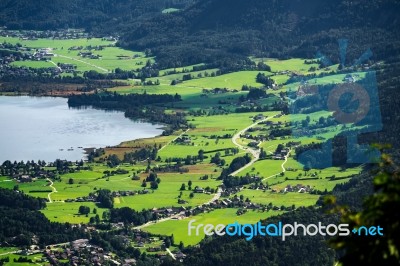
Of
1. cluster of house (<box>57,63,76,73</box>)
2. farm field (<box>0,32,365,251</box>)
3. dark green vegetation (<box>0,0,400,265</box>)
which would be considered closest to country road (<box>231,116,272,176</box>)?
farm field (<box>0,32,365,251</box>)

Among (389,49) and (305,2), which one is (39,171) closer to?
(389,49)

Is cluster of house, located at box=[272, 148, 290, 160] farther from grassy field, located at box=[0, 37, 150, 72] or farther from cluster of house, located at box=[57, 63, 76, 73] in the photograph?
cluster of house, located at box=[57, 63, 76, 73]

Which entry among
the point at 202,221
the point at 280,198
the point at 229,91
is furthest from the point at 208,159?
the point at 229,91

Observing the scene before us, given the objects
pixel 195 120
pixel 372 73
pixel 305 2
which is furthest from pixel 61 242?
pixel 305 2

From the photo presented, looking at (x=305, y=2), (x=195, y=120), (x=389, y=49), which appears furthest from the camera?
(x=305, y=2)

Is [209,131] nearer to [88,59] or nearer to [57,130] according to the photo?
[57,130]
